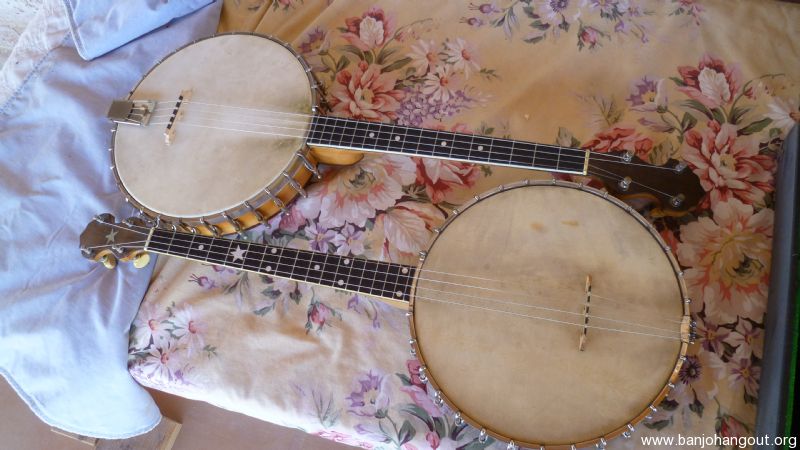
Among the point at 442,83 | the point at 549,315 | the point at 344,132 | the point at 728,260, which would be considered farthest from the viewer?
the point at 442,83

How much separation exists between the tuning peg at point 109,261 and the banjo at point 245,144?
0.12 meters

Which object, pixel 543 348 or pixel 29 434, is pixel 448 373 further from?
pixel 29 434

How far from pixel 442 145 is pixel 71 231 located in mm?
832

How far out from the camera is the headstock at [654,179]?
0.92 metres

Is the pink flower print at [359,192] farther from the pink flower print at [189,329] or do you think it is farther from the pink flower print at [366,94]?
the pink flower print at [189,329]

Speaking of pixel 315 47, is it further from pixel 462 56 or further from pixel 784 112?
pixel 784 112

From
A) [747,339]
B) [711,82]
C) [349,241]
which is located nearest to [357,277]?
[349,241]

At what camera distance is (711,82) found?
107 centimetres

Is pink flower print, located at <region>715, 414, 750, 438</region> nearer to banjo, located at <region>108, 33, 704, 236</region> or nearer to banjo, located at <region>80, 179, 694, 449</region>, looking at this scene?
banjo, located at <region>80, 179, 694, 449</region>

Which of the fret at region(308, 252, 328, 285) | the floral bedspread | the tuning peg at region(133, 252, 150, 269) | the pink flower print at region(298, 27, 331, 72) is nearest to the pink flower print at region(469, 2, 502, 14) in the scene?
the floral bedspread

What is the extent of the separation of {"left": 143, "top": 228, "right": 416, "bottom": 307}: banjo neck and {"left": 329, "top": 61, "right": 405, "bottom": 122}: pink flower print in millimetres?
372

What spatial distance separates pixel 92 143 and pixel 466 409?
1.02 metres

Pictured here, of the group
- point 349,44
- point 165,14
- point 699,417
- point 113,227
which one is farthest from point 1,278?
point 699,417

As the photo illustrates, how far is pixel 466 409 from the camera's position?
0.85m
